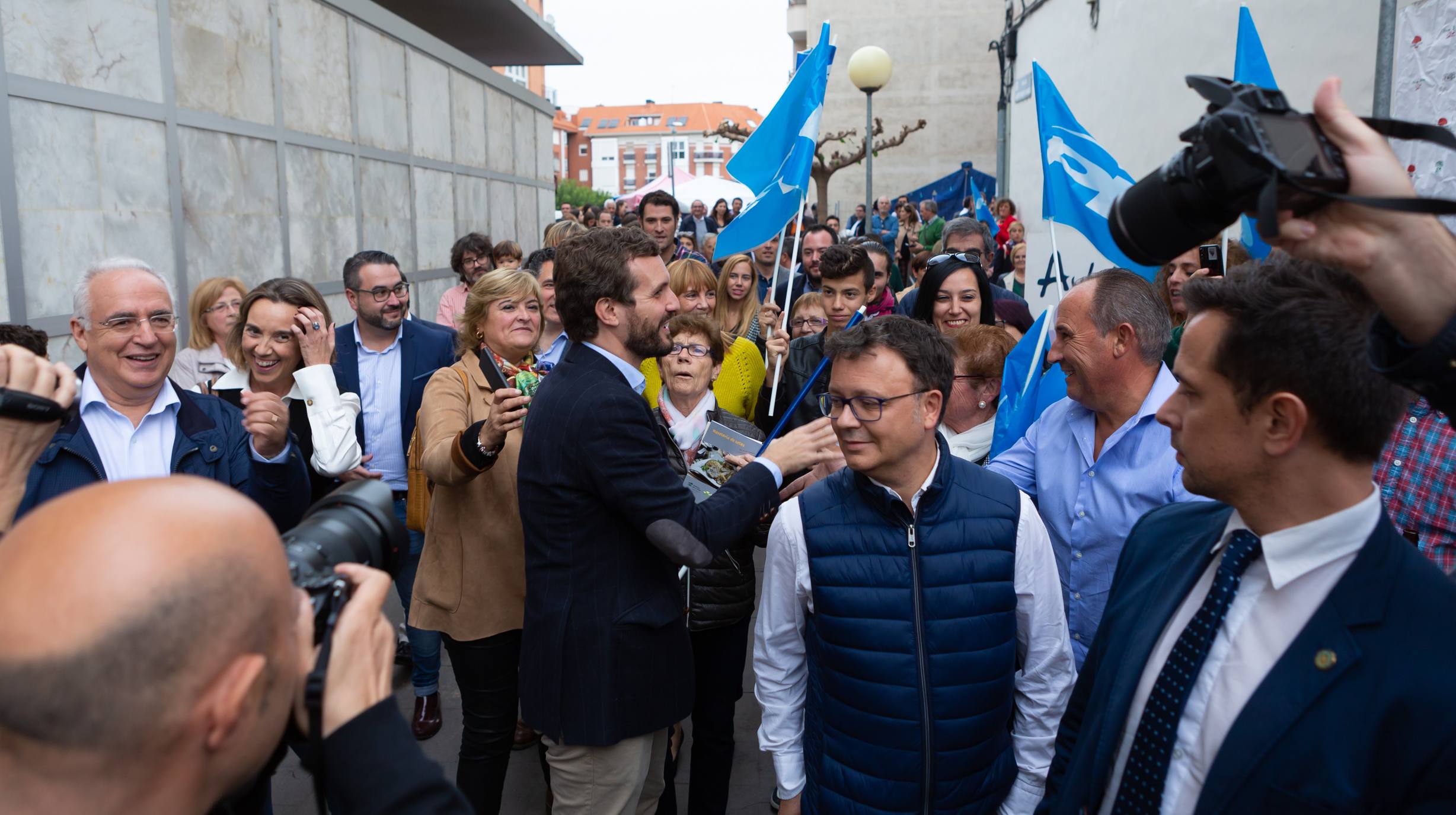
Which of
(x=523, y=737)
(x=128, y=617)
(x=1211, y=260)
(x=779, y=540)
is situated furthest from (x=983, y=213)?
(x=128, y=617)

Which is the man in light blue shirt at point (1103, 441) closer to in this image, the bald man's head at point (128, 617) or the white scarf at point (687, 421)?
the white scarf at point (687, 421)

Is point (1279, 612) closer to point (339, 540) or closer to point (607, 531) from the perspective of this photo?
point (339, 540)

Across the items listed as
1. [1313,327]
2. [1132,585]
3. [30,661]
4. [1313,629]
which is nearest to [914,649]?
[1132,585]

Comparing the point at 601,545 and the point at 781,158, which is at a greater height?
the point at 781,158

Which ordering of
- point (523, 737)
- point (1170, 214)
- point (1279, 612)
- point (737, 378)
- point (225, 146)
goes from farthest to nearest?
1. point (225, 146)
2. point (737, 378)
3. point (523, 737)
4. point (1279, 612)
5. point (1170, 214)

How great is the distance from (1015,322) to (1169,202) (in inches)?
169

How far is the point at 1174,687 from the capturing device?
1.58m

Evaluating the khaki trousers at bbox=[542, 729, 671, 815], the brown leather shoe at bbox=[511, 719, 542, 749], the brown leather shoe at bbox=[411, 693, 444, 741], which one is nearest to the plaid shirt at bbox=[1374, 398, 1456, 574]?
the khaki trousers at bbox=[542, 729, 671, 815]

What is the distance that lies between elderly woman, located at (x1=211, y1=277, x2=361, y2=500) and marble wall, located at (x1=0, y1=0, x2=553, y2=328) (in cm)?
185

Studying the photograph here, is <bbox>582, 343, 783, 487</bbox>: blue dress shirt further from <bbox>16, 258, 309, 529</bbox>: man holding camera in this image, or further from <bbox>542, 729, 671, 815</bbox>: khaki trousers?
<bbox>16, 258, 309, 529</bbox>: man holding camera

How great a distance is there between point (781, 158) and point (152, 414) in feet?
10.7

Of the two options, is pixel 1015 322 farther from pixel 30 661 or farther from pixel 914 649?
pixel 30 661

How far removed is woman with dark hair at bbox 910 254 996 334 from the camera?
15.7 feet

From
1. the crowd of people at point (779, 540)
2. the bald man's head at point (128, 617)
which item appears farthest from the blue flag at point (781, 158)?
the bald man's head at point (128, 617)
